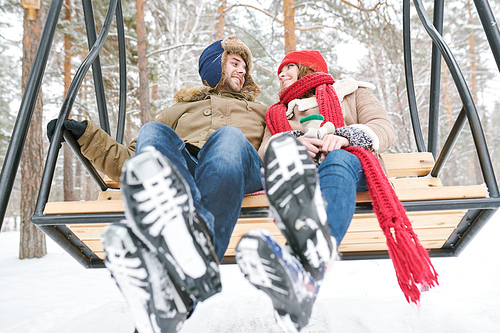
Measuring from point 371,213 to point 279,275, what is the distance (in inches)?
21.3

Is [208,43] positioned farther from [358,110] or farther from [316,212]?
[316,212]

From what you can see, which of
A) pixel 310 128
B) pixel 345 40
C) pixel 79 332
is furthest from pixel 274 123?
pixel 345 40

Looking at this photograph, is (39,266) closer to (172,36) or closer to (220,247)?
(220,247)

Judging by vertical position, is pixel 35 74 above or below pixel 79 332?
above

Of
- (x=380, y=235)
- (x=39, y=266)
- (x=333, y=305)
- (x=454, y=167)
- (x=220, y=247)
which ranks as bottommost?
(x=454, y=167)

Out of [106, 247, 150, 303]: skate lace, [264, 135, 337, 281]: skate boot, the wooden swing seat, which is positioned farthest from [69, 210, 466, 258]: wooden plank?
[106, 247, 150, 303]: skate lace

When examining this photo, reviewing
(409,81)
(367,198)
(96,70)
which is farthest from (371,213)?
(96,70)

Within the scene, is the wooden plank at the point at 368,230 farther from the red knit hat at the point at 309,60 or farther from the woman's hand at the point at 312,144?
the red knit hat at the point at 309,60

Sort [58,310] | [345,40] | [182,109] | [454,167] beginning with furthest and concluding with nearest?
1. [454,167]
2. [345,40]
3. [58,310]
4. [182,109]

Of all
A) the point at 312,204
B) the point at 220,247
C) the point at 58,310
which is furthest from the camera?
the point at 58,310

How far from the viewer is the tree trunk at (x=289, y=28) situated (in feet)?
13.5

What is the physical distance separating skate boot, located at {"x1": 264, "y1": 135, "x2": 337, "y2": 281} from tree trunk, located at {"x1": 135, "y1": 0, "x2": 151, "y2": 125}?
15.9 feet

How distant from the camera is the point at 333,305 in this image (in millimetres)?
1688

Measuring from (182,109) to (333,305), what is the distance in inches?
49.8
